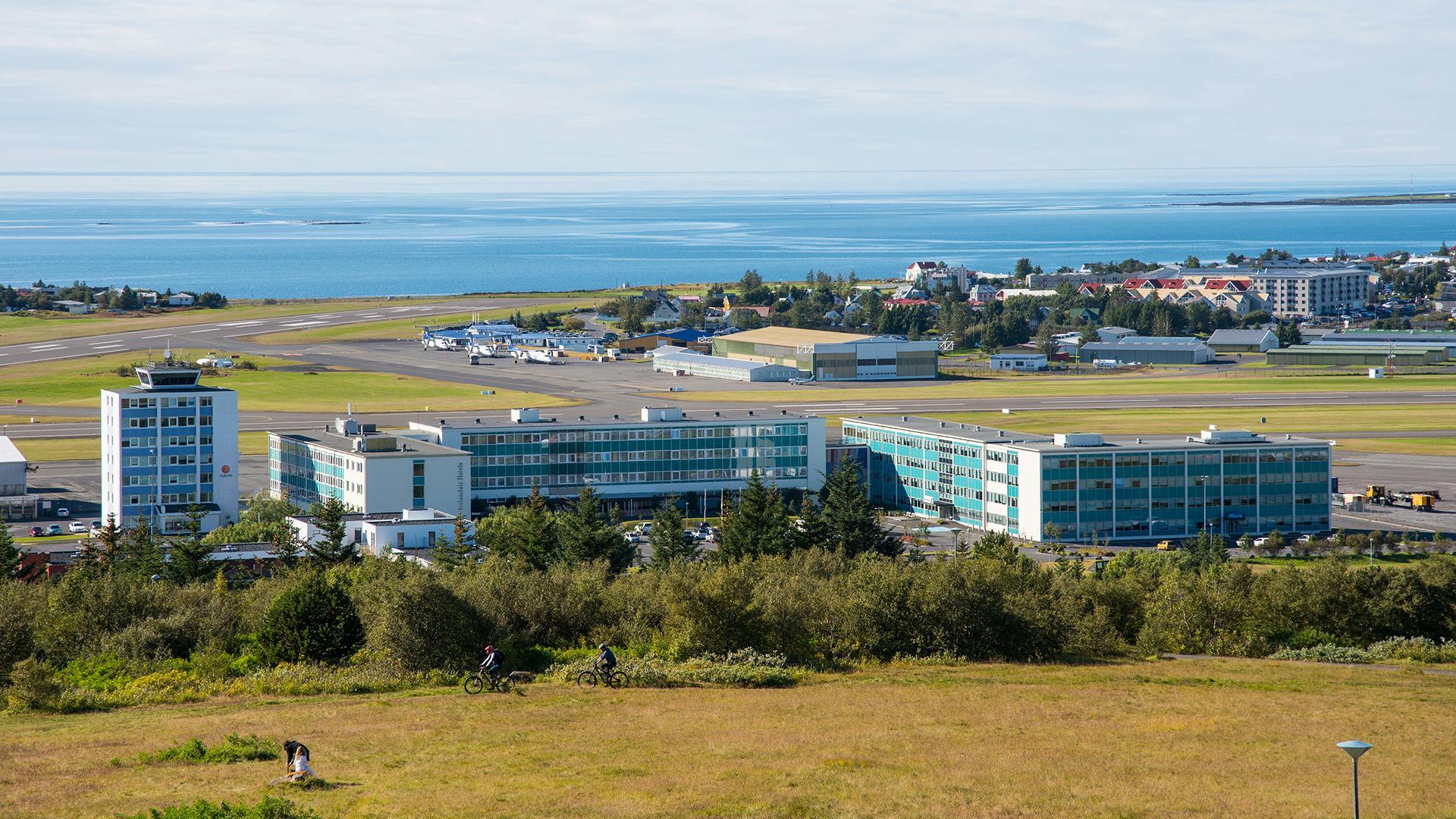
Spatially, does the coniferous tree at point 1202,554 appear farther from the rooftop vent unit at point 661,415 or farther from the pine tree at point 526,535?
the rooftop vent unit at point 661,415

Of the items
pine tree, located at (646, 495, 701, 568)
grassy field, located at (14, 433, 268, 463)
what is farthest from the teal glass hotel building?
grassy field, located at (14, 433, 268, 463)

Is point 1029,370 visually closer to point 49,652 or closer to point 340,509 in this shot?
point 340,509

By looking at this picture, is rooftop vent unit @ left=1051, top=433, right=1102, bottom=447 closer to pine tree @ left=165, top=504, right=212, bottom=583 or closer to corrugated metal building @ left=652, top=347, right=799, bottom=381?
pine tree @ left=165, top=504, right=212, bottom=583

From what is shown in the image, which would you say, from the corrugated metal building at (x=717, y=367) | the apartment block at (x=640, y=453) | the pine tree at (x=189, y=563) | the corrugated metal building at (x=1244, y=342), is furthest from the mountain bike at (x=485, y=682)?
the corrugated metal building at (x=1244, y=342)

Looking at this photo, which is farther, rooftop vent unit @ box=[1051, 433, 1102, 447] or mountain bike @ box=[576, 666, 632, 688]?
rooftop vent unit @ box=[1051, 433, 1102, 447]

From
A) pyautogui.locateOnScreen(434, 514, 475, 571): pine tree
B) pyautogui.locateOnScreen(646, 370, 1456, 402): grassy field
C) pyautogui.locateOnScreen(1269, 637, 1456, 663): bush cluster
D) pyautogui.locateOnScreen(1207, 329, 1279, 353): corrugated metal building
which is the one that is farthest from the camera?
pyautogui.locateOnScreen(1207, 329, 1279, 353): corrugated metal building
